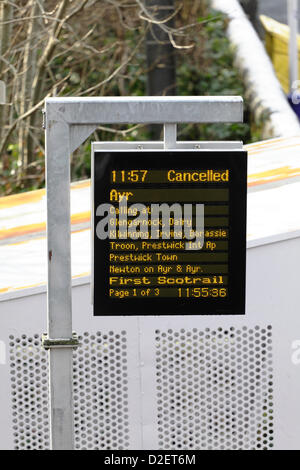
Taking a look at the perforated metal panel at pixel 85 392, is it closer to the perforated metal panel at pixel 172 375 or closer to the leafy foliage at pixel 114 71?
the perforated metal panel at pixel 172 375

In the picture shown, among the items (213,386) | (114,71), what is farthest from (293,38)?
(213,386)

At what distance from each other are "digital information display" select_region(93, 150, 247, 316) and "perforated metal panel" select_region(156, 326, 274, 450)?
88 cm

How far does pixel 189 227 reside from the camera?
3773 mm

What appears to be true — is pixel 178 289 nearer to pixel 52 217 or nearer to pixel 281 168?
pixel 52 217

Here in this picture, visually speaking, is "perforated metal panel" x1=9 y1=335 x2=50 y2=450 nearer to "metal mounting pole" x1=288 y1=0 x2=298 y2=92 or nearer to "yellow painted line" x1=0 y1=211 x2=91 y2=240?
"yellow painted line" x1=0 y1=211 x2=91 y2=240

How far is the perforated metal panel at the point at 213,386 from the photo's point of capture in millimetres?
4715

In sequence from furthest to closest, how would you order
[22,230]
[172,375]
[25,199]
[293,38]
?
[293,38] → [25,199] → [22,230] → [172,375]

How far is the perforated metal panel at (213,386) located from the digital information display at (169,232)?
2.89ft

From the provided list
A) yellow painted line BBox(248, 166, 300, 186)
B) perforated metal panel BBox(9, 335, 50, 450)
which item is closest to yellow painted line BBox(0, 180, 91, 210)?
yellow painted line BBox(248, 166, 300, 186)

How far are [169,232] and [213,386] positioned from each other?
4.18 feet

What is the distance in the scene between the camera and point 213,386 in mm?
4770

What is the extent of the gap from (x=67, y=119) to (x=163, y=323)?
4.33 ft

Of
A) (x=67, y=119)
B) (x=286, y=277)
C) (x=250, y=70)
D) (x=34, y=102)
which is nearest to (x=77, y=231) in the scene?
(x=286, y=277)

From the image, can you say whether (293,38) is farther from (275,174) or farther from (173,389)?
(173,389)
